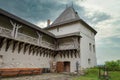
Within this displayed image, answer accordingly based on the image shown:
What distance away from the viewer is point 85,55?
16953 millimetres

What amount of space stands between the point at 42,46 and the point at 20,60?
352 centimetres

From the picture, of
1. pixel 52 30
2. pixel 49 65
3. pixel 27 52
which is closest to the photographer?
pixel 27 52

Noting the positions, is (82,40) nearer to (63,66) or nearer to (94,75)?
(63,66)

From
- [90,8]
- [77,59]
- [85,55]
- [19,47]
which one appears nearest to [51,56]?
[77,59]

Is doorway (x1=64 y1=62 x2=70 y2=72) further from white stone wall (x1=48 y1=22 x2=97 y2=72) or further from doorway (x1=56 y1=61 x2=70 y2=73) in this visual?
white stone wall (x1=48 y1=22 x2=97 y2=72)

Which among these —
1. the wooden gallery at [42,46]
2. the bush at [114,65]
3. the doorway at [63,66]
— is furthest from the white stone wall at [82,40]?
the bush at [114,65]

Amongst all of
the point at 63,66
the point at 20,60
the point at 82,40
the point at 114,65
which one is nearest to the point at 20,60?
the point at 20,60

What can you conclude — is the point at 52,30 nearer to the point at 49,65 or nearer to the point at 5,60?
the point at 49,65

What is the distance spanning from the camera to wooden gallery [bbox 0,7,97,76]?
10977 mm

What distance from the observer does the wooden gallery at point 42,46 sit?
36.0 ft

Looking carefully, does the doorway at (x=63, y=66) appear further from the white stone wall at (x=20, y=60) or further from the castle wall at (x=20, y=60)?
the white stone wall at (x=20, y=60)

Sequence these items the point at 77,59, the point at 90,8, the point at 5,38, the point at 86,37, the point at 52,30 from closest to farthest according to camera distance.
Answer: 1. the point at 5,38
2. the point at 90,8
3. the point at 77,59
4. the point at 86,37
5. the point at 52,30

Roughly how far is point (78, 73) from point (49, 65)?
15.3ft

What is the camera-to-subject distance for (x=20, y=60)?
12.2 meters
